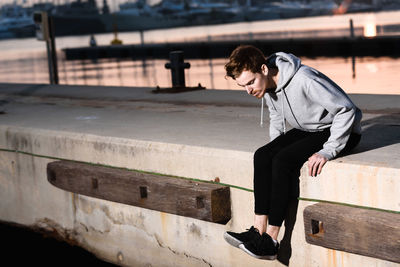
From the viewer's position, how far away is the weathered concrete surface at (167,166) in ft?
15.2

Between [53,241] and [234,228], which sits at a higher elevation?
[234,228]

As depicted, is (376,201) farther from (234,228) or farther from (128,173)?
(128,173)

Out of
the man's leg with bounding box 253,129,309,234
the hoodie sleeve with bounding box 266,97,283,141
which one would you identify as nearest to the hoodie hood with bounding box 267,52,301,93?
the hoodie sleeve with bounding box 266,97,283,141

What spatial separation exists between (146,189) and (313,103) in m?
1.69

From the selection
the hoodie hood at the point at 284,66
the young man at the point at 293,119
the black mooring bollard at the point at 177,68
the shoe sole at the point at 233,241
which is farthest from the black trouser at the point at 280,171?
the black mooring bollard at the point at 177,68

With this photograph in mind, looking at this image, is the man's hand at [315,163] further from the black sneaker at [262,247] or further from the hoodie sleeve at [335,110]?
the black sneaker at [262,247]

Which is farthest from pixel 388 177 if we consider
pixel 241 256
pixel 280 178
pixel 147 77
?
pixel 147 77

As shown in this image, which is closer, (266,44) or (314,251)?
(314,251)

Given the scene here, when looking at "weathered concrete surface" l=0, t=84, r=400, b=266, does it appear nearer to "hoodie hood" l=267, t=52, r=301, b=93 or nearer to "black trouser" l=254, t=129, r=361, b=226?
"black trouser" l=254, t=129, r=361, b=226

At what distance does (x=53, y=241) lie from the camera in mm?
7086

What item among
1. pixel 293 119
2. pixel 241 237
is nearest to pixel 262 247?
pixel 241 237

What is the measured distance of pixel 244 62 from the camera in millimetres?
4523

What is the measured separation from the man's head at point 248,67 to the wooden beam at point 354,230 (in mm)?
887

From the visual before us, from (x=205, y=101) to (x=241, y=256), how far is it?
3.59 metres
